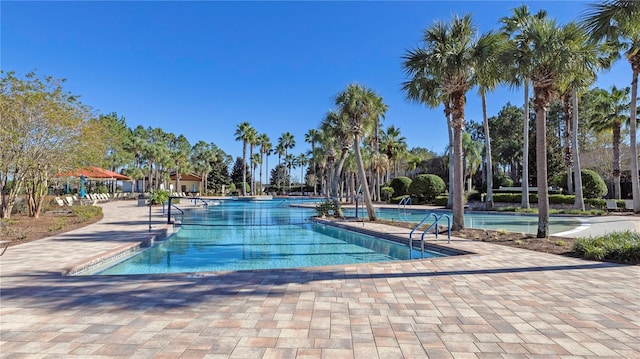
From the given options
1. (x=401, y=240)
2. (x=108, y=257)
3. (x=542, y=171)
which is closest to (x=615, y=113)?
(x=542, y=171)

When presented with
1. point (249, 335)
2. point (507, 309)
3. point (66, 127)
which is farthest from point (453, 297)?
point (66, 127)

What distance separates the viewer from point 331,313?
399 centimetres

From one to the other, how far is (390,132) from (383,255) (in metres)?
28.9

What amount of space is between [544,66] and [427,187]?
20.4 m

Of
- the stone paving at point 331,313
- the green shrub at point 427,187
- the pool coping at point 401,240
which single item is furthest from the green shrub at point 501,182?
the stone paving at point 331,313

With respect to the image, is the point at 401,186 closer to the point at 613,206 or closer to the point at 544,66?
the point at 613,206

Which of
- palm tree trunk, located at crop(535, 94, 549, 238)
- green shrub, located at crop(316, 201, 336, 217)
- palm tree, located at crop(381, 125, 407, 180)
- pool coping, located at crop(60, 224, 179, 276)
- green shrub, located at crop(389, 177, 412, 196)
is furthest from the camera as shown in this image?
palm tree, located at crop(381, 125, 407, 180)

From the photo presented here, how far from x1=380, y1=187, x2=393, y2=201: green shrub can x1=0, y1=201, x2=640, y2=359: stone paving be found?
1107 inches

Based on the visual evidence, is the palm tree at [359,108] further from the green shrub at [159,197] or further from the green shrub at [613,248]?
the green shrub at [159,197]

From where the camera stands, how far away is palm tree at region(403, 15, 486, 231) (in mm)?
10617

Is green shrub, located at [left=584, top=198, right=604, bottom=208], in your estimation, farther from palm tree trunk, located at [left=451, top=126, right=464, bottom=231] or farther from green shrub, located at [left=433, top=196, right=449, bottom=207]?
palm tree trunk, located at [left=451, top=126, right=464, bottom=231]

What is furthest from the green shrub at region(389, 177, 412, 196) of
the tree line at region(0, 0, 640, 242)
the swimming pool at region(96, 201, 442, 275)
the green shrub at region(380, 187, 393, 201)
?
the swimming pool at region(96, 201, 442, 275)

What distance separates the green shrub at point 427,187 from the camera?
95.8 feet

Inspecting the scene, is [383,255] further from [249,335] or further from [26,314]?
[26,314]
